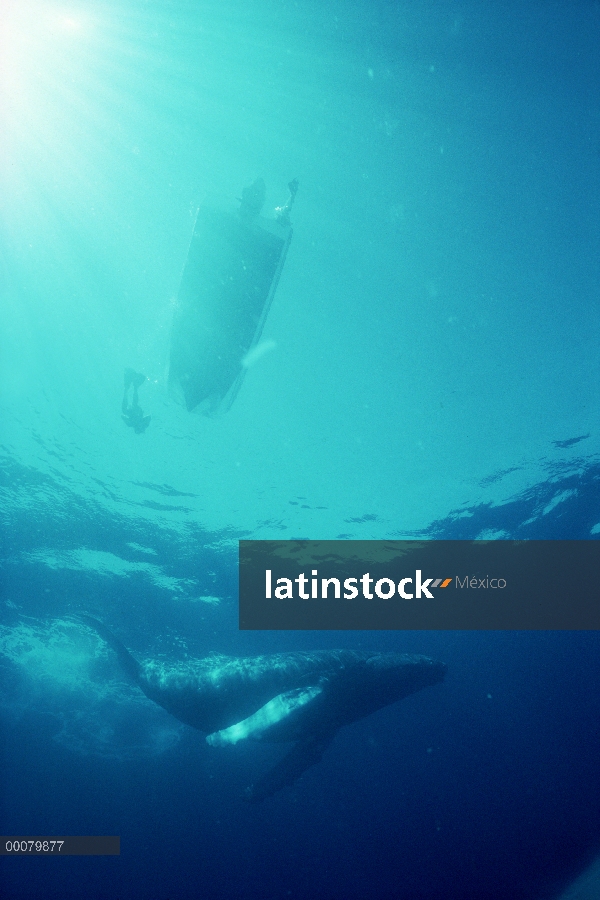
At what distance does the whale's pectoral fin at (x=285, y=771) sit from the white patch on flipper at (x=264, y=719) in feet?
5.02

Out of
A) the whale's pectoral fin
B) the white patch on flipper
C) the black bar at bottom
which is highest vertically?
the white patch on flipper

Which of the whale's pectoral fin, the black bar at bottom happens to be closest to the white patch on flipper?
the whale's pectoral fin

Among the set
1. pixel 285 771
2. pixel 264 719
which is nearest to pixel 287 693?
pixel 264 719

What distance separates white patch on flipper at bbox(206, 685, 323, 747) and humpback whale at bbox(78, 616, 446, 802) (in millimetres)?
14

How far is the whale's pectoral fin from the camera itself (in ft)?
26.0

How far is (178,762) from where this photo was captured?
136 feet

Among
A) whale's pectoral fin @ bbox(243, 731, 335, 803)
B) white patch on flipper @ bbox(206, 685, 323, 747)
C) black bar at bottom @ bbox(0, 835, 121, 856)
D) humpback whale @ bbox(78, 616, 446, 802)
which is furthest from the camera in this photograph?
black bar at bottom @ bbox(0, 835, 121, 856)

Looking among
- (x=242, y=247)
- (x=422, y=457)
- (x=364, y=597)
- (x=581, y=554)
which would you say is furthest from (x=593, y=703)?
(x=242, y=247)

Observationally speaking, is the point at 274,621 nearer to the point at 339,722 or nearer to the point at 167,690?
the point at 167,690

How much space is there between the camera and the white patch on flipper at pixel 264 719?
276 inches

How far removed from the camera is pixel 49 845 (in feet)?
30.3

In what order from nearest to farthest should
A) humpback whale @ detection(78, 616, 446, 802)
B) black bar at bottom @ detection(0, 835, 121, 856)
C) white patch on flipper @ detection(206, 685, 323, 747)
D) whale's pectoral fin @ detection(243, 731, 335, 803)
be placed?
1. white patch on flipper @ detection(206, 685, 323, 747)
2. humpback whale @ detection(78, 616, 446, 802)
3. whale's pectoral fin @ detection(243, 731, 335, 803)
4. black bar at bottom @ detection(0, 835, 121, 856)

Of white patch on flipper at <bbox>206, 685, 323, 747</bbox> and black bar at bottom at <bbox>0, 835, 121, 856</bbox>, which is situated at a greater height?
white patch on flipper at <bbox>206, 685, 323, 747</bbox>

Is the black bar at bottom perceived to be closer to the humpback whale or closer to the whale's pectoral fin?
the humpback whale
